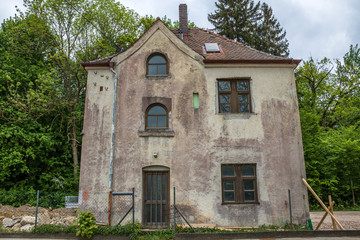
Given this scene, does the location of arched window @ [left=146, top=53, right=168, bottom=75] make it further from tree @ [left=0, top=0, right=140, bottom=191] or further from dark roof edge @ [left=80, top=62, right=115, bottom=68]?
tree @ [left=0, top=0, right=140, bottom=191]

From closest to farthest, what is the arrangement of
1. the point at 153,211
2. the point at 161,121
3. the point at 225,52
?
the point at 153,211
the point at 161,121
the point at 225,52

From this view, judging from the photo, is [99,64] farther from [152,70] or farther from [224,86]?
[224,86]

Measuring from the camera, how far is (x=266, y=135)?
465 inches

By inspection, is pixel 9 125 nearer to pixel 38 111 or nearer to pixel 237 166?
pixel 38 111

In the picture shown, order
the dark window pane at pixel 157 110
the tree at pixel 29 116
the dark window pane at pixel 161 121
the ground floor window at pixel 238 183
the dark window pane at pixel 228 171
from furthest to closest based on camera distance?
1. the tree at pixel 29 116
2. the dark window pane at pixel 157 110
3. the dark window pane at pixel 161 121
4. the dark window pane at pixel 228 171
5. the ground floor window at pixel 238 183

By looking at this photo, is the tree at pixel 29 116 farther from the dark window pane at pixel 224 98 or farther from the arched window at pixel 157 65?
the dark window pane at pixel 224 98

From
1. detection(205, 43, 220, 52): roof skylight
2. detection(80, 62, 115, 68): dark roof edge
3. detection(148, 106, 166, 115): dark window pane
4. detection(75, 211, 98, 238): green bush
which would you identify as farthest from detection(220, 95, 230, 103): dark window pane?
detection(75, 211, 98, 238): green bush

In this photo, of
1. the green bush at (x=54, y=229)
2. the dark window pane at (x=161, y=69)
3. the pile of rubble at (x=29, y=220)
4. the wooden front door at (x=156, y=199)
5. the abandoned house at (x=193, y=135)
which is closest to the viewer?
the green bush at (x=54, y=229)

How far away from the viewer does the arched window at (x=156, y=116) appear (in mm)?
12016

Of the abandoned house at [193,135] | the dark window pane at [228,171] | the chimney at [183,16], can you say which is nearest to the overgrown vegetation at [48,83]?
the chimney at [183,16]

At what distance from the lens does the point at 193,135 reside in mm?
11734

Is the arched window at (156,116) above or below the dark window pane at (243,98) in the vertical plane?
below

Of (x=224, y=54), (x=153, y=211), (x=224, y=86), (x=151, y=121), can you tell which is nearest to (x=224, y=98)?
(x=224, y=86)

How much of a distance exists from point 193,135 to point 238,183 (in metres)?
2.73
